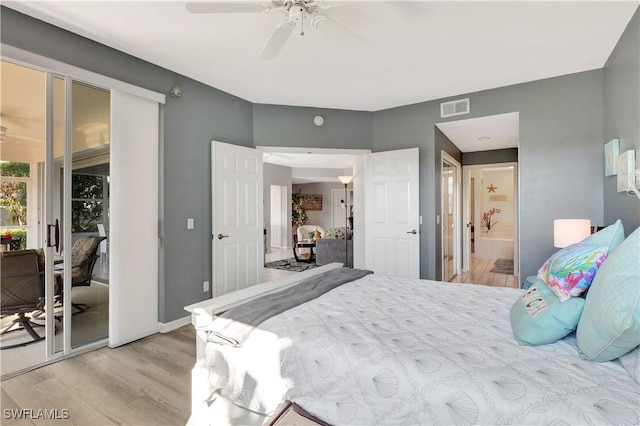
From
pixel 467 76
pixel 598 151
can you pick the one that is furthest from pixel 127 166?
pixel 598 151

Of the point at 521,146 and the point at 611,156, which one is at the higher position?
the point at 521,146

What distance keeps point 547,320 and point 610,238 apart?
1.71 feet

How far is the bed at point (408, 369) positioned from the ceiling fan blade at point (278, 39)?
1722 millimetres

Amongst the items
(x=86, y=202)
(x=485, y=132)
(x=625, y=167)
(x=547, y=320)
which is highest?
(x=485, y=132)

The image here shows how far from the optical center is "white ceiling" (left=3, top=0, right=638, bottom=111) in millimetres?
2260

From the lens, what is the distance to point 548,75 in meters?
3.44

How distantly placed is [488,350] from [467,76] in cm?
305

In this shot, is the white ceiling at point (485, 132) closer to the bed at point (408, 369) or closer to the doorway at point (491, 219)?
the doorway at point (491, 219)

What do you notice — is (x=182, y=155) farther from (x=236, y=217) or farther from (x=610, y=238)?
(x=610, y=238)

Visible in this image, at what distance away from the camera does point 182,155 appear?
11.2 ft

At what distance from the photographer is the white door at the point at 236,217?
3.67m

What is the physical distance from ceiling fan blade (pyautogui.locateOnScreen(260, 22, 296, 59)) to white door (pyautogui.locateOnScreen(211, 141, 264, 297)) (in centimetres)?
159

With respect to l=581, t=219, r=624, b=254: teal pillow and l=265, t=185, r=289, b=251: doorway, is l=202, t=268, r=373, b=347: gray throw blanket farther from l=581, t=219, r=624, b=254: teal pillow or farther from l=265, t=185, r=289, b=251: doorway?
l=265, t=185, r=289, b=251: doorway

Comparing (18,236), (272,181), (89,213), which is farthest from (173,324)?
(272,181)
